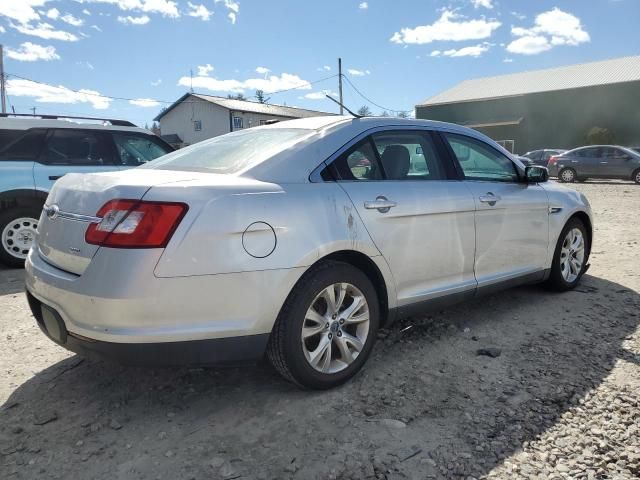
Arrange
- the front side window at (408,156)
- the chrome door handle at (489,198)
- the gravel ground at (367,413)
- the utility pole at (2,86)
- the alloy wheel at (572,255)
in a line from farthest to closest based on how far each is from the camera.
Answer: the utility pole at (2,86)
the alloy wheel at (572,255)
the chrome door handle at (489,198)
the front side window at (408,156)
the gravel ground at (367,413)

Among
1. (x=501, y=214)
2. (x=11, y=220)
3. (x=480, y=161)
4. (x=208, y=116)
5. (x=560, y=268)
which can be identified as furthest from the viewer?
(x=208, y=116)

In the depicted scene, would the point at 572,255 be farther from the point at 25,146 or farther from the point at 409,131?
the point at 25,146

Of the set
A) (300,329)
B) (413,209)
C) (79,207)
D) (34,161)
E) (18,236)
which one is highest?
(34,161)

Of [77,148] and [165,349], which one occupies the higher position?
[77,148]

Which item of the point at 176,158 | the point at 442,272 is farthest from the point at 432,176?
the point at 176,158

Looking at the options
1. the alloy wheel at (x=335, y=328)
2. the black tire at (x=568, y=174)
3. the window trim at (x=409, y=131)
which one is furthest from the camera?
the black tire at (x=568, y=174)

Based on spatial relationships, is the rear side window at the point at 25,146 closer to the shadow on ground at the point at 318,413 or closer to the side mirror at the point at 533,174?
the shadow on ground at the point at 318,413

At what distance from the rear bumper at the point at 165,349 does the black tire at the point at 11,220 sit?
3801mm

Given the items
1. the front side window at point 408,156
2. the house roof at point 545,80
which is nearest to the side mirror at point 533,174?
the front side window at point 408,156

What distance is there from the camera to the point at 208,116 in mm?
38469

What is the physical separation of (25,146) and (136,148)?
1.26 meters

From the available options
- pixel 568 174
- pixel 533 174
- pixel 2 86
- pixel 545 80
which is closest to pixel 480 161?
pixel 533 174

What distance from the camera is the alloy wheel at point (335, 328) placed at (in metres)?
2.70

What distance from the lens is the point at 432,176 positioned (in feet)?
11.3
